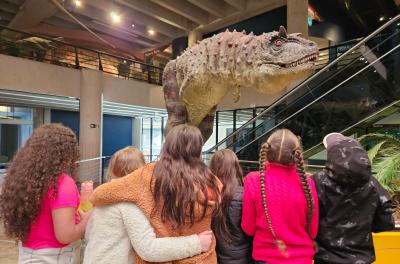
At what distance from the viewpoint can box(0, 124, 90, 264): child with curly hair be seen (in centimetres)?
135

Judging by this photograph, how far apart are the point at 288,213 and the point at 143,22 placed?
11514 millimetres

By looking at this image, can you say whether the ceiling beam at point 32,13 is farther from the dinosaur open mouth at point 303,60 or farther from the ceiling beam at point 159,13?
the dinosaur open mouth at point 303,60

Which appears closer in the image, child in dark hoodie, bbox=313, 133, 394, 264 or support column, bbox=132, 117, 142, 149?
child in dark hoodie, bbox=313, 133, 394, 264

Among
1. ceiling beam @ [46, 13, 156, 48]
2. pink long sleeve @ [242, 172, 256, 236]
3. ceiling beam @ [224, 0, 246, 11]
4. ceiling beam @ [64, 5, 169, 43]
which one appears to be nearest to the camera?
pink long sleeve @ [242, 172, 256, 236]

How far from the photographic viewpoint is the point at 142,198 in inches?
47.3

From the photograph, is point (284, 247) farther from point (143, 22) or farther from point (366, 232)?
point (143, 22)

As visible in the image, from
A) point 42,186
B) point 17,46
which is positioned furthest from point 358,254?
point 17,46

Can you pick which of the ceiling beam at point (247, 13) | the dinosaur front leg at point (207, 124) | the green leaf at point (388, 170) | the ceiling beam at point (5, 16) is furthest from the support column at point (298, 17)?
the ceiling beam at point (5, 16)

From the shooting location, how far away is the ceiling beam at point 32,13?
34.8ft

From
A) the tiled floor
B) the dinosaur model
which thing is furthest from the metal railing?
the dinosaur model

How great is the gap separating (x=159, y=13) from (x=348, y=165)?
10553 mm

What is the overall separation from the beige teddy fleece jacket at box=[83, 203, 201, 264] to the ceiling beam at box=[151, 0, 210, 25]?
9.55 m

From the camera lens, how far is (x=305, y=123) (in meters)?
4.07

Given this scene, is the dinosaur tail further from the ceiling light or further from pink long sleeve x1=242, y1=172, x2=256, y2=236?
the ceiling light
